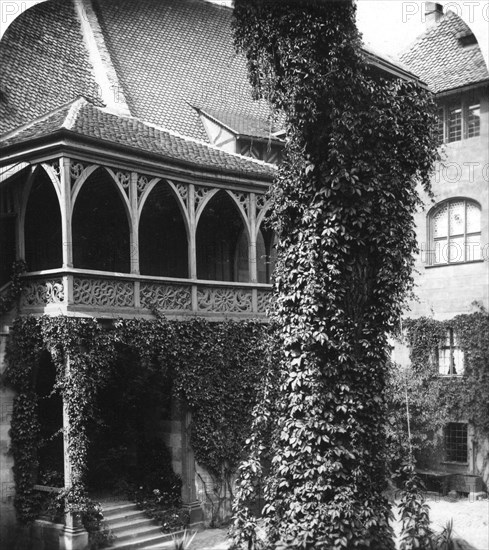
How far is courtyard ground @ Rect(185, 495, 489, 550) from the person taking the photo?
49.5 feet

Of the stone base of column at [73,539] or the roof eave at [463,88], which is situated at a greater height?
the roof eave at [463,88]

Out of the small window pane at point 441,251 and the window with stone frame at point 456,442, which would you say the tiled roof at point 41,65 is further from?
the window with stone frame at point 456,442

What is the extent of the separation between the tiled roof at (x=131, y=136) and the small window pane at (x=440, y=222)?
19.9ft

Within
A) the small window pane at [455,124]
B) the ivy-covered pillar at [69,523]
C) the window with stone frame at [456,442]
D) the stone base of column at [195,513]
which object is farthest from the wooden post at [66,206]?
the window with stone frame at [456,442]

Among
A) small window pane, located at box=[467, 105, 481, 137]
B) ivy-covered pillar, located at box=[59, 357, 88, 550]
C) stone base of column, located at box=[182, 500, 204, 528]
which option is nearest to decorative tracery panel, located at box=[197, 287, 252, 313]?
ivy-covered pillar, located at box=[59, 357, 88, 550]

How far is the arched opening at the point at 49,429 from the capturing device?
49.1ft

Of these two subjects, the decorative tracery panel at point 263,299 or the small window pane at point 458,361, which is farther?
the small window pane at point 458,361

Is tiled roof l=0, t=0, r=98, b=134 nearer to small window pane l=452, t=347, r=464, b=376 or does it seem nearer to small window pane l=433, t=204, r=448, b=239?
small window pane l=433, t=204, r=448, b=239

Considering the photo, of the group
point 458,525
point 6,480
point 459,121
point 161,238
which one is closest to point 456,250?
point 459,121

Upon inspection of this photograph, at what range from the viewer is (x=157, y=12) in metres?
24.5

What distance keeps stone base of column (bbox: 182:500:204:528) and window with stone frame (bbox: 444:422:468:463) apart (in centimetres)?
823

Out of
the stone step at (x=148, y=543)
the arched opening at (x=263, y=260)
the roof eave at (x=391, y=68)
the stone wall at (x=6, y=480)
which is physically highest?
the roof eave at (x=391, y=68)

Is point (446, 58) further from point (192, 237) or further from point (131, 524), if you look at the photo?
point (131, 524)

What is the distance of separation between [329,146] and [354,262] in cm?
208
